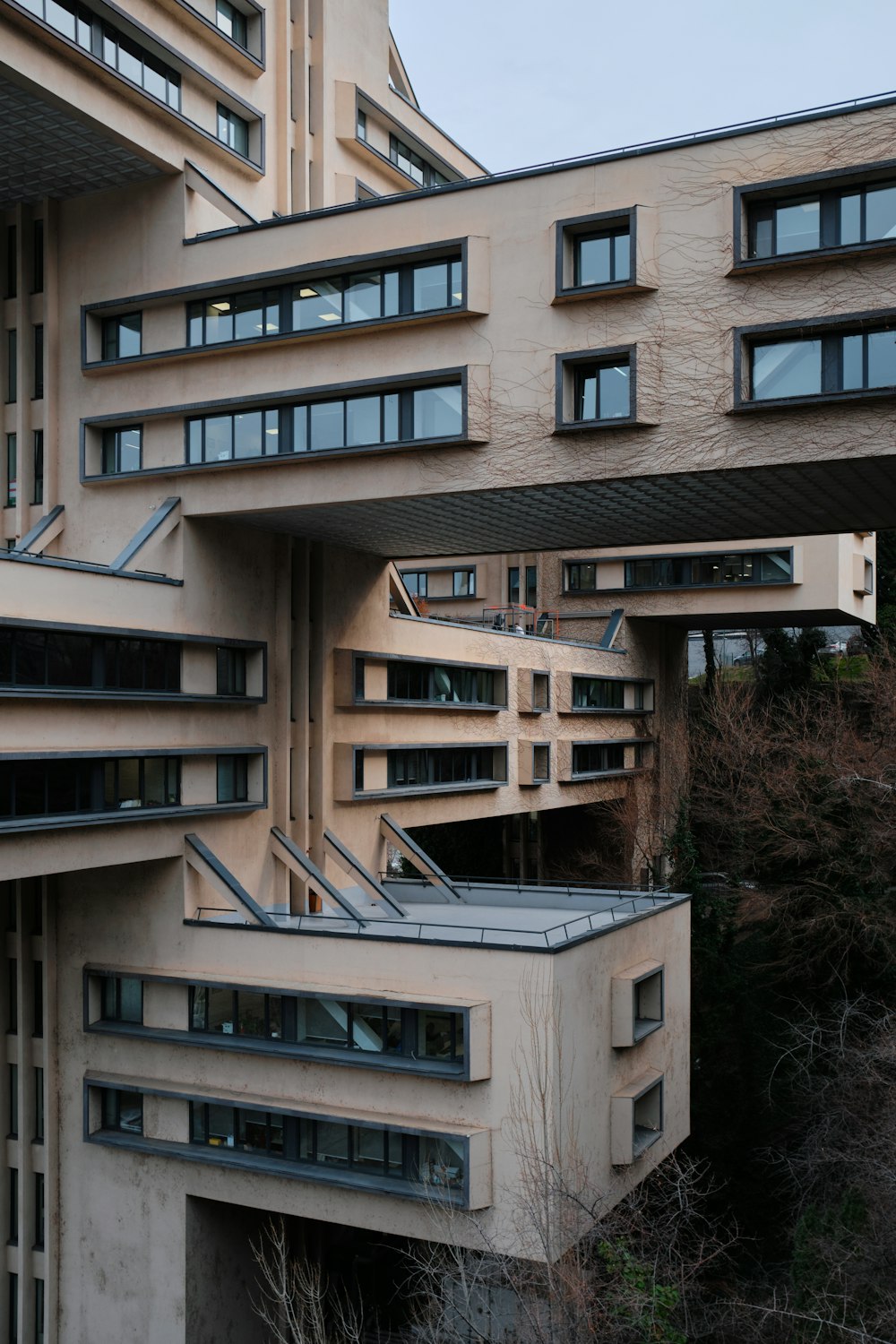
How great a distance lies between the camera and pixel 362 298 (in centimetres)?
2355

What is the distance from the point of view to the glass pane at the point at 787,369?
1980cm

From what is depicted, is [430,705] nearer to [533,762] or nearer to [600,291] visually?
[533,762]

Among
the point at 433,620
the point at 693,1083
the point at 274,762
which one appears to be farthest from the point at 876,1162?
the point at 433,620

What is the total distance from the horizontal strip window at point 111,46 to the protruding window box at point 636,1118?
74.1ft

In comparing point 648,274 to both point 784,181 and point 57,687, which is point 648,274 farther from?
point 57,687

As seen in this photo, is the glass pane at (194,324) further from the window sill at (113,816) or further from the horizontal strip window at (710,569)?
the horizontal strip window at (710,569)

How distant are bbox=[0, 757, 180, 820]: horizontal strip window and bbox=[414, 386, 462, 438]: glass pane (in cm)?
846

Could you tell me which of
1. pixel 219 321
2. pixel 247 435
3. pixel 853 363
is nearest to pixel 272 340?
pixel 219 321

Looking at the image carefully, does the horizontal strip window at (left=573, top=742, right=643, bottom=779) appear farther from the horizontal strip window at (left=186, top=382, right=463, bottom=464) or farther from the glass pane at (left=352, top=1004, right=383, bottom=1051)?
the glass pane at (left=352, top=1004, right=383, bottom=1051)

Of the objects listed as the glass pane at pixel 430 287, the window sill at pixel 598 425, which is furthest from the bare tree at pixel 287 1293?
the glass pane at pixel 430 287

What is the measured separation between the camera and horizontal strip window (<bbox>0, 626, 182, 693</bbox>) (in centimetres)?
2064

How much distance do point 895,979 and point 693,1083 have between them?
21.4 feet

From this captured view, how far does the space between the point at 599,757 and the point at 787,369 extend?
30394 mm

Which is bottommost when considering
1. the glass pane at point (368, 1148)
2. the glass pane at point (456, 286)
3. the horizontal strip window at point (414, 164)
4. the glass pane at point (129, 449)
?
the glass pane at point (368, 1148)
